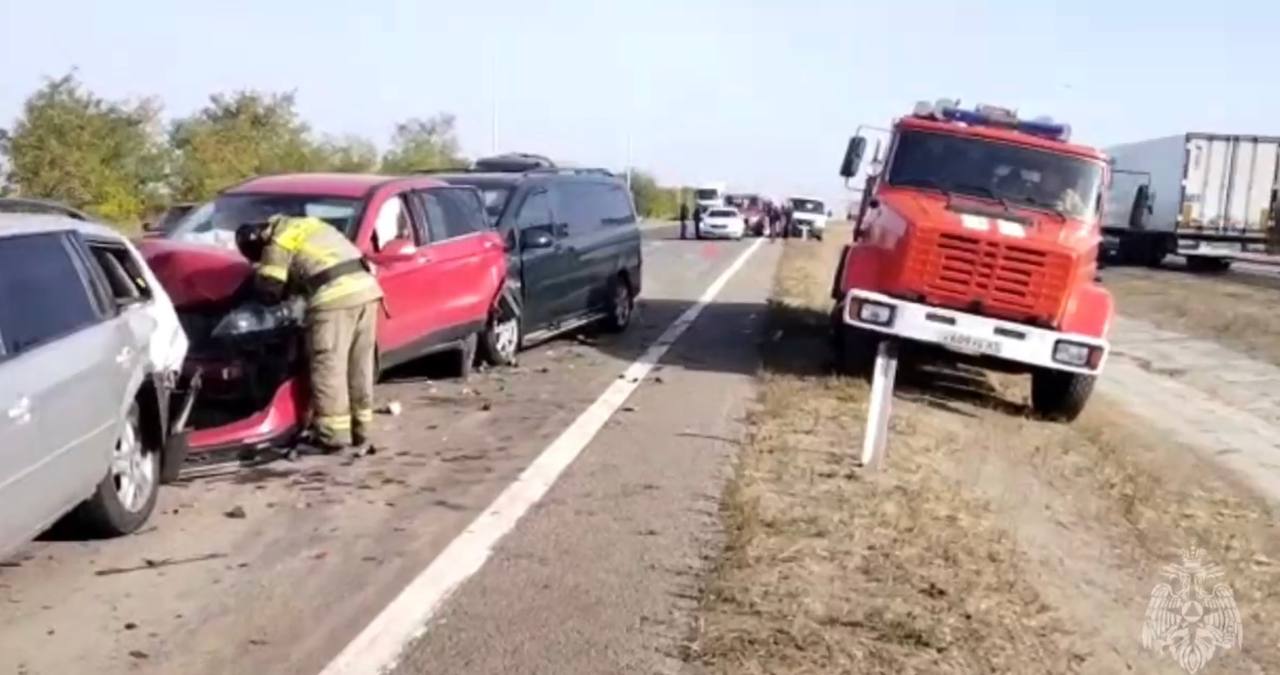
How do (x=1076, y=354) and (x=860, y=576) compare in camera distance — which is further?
(x=1076, y=354)

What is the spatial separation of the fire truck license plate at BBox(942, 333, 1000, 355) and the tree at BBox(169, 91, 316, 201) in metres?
30.3

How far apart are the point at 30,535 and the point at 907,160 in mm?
9908

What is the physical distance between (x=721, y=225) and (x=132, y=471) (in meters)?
52.1

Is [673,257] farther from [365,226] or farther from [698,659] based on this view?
[698,659]

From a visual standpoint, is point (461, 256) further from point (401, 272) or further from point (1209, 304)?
point (1209, 304)

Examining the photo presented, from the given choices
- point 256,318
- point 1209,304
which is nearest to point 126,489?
point 256,318

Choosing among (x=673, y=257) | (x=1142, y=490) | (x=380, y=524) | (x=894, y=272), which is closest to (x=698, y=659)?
(x=380, y=524)

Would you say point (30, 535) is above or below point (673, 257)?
above

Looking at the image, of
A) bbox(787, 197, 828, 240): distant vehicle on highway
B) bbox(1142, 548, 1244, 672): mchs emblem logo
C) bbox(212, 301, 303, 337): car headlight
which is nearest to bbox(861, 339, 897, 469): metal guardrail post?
bbox(1142, 548, 1244, 672): mchs emblem logo

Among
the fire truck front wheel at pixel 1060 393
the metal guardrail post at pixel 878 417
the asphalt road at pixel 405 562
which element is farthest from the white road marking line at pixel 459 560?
the fire truck front wheel at pixel 1060 393

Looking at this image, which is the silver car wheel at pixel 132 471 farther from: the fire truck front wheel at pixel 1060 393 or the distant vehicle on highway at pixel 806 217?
the distant vehicle on highway at pixel 806 217

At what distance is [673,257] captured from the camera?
39.7m

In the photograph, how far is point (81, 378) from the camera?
21.6ft

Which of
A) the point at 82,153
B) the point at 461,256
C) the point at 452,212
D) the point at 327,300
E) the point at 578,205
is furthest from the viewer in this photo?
the point at 82,153
